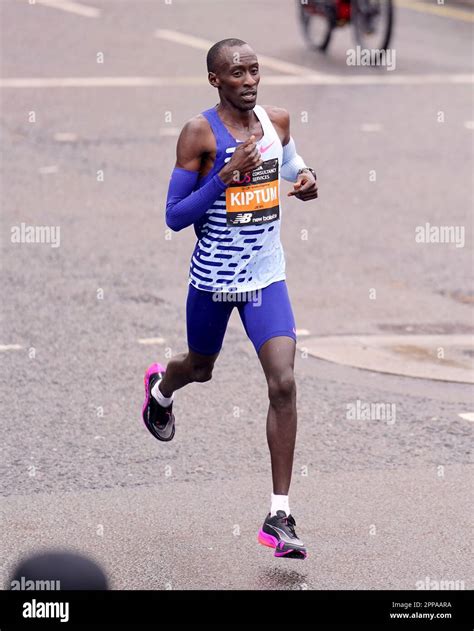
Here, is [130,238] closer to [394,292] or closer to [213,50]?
[394,292]

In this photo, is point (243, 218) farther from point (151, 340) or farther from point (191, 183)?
point (151, 340)

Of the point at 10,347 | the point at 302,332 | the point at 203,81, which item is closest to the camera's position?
the point at 10,347

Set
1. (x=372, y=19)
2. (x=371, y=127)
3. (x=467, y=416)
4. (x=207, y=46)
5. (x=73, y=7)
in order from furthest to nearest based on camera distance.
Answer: (x=73, y=7) → (x=207, y=46) → (x=372, y=19) → (x=371, y=127) → (x=467, y=416)

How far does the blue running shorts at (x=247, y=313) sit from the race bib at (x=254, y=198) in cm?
34

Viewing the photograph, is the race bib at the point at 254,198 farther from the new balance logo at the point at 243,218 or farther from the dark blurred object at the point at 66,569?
the dark blurred object at the point at 66,569

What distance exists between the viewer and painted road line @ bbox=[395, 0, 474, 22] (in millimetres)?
22391

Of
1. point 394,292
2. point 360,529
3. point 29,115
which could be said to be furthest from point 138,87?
point 360,529

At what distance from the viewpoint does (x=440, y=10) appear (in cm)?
2294

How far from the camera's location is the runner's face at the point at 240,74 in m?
→ 6.06

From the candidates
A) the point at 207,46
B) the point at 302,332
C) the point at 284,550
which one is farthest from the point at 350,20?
the point at 284,550

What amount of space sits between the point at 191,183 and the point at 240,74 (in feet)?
1.73

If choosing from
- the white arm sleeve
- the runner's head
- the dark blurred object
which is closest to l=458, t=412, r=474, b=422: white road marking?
the white arm sleeve

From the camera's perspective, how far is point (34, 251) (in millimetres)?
11219

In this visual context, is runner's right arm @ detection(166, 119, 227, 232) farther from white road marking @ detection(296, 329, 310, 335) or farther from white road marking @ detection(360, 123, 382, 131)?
white road marking @ detection(360, 123, 382, 131)
